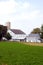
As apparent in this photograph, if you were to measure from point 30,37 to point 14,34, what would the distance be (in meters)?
10.6

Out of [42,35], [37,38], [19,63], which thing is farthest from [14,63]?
[37,38]

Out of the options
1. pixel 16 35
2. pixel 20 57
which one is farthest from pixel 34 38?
pixel 20 57

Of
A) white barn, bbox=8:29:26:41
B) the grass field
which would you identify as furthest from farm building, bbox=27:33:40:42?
the grass field

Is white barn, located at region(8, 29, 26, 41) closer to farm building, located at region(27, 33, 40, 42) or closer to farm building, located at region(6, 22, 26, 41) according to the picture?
farm building, located at region(6, 22, 26, 41)

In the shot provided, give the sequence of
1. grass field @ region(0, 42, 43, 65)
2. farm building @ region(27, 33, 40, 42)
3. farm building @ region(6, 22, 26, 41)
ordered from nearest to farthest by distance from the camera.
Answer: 1. grass field @ region(0, 42, 43, 65)
2. farm building @ region(27, 33, 40, 42)
3. farm building @ region(6, 22, 26, 41)

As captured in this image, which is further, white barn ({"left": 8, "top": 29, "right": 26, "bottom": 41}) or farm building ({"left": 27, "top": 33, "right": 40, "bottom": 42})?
white barn ({"left": 8, "top": 29, "right": 26, "bottom": 41})

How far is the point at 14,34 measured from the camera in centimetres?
11238

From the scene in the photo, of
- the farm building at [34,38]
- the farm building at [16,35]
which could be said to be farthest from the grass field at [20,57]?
the farm building at [16,35]

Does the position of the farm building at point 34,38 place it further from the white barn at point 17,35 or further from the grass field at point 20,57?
the grass field at point 20,57

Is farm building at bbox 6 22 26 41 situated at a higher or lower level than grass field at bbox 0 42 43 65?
higher

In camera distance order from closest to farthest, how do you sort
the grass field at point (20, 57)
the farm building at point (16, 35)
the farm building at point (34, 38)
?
the grass field at point (20, 57) < the farm building at point (34, 38) < the farm building at point (16, 35)

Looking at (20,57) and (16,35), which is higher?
(16,35)

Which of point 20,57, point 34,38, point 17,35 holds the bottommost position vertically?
point 20,57

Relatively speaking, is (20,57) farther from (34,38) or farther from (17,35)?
(17,35)
